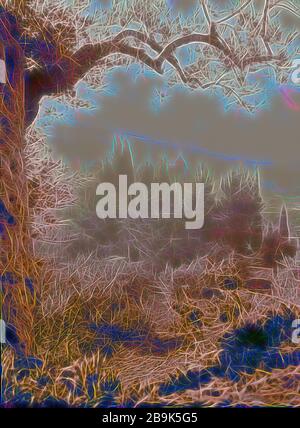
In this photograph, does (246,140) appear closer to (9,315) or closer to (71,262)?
(71,262)

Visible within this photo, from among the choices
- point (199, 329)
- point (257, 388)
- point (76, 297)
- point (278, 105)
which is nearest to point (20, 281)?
point (76, 297)

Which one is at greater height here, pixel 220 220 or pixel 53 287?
pixel 220 220

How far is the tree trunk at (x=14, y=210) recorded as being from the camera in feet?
7.22

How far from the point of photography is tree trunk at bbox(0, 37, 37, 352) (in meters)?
2.20

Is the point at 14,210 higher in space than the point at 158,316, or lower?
higher

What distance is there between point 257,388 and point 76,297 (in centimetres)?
113

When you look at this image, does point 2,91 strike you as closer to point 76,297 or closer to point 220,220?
point 76,297

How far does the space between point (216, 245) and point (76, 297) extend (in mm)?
828

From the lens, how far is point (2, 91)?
2193mm

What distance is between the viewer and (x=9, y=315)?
224 cm

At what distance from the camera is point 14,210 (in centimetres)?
222
